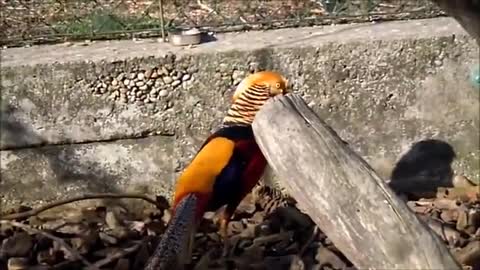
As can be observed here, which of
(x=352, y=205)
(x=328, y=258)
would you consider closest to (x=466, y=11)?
(x=352, y=205)

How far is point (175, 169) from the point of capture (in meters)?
3.98

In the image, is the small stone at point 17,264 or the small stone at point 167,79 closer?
the small stone at point 17,264

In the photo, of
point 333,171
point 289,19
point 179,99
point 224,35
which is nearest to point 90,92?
point 179,99

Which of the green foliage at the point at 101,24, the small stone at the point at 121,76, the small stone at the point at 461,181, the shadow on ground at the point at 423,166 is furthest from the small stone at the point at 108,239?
the small stone at the point at 461,181

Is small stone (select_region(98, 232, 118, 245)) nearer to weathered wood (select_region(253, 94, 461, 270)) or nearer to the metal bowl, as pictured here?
the metal bowl

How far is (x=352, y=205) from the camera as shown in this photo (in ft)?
5.34

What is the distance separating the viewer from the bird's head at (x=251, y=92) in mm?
3440

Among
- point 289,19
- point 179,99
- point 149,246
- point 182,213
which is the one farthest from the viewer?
point 289,19

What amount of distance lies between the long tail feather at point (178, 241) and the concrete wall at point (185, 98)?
59 cm

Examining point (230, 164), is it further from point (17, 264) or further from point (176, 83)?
point (17, 264)

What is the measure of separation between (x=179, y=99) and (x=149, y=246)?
1.91 ft

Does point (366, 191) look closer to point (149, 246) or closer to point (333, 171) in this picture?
point (333, 171)

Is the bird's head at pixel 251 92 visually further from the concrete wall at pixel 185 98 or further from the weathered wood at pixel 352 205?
the weathered wood at pixel 352 205

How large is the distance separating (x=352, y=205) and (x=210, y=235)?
86.8 inches
